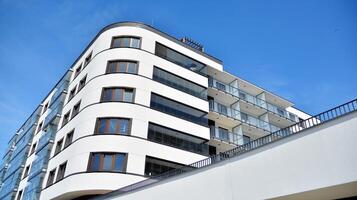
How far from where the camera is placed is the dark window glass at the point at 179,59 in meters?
32.2

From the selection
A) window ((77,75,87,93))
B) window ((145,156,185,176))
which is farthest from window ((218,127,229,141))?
window ((77,75,87,93))

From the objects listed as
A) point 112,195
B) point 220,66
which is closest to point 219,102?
point 220,66

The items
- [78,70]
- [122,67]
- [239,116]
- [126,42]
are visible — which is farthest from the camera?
[239,116]

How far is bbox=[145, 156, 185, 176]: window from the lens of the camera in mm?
25109

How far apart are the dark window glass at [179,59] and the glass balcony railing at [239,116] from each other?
13.8 feet

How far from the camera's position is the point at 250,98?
135 ft

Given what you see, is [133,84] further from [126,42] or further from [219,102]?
[219,102]

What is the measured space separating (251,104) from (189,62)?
10.8m

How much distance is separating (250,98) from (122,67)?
19.8 m

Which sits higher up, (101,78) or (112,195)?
(101,78)

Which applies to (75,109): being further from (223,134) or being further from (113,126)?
(223,134)

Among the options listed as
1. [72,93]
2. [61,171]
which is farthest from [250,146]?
[72,93]

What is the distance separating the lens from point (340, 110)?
12.1 metres

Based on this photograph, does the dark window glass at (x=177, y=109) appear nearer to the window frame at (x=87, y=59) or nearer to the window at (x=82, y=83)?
the window at (x=82, y=83)
